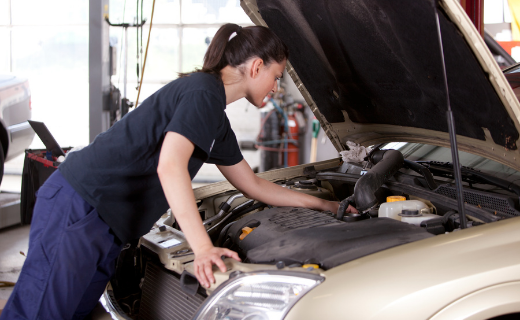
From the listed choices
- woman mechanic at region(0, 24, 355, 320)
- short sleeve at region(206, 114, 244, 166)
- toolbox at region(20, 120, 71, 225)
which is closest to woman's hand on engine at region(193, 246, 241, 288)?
woman mechanic at region(0, 24, 355, 320)

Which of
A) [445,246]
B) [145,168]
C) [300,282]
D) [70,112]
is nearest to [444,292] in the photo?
[445,246]

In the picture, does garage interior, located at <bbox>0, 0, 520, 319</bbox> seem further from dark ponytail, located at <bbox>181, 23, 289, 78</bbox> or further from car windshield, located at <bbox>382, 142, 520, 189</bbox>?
dark ponytail, located at <bbox>181, 23, 289, 78</bbox>

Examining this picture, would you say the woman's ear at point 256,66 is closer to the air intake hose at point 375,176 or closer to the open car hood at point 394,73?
the open car hood at point 394,73

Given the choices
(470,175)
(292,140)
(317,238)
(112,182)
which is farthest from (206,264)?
(292,140)

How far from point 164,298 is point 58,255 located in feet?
1.28

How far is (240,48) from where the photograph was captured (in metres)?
1.44

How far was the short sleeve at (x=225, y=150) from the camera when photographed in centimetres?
172

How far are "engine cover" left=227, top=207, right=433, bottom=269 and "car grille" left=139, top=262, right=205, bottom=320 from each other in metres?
→ 0.26

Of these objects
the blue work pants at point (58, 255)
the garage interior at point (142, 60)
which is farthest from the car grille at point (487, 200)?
the garage interior at point (142, 60)

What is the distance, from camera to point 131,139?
143 cm

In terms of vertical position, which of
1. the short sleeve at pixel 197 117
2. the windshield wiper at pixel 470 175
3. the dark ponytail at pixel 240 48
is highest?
the dark ponytail at pixel 240 48

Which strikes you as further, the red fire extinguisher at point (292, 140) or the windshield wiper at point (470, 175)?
the red fire extinguisher at point (292, 140)

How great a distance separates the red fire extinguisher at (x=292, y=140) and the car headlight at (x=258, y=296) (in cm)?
605

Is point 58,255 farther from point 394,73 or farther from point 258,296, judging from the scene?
point 394,73
